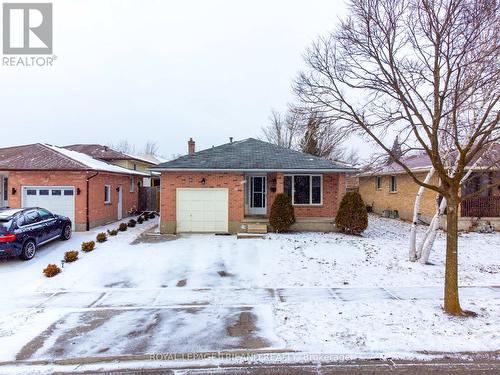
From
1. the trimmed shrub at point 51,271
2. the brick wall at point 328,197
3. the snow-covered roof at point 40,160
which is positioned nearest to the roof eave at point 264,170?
the brick wall at point 328,197

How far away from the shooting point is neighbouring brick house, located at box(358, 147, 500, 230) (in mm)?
16766

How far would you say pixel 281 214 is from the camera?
15125 mm

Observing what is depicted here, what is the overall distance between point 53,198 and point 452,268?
1607 cm

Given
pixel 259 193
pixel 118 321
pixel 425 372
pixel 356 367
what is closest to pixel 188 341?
pixel 118 321

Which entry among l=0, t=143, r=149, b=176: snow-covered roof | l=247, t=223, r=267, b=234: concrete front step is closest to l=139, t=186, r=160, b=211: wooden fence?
l=0, t=143, r=149, b=176: snow-covered roof

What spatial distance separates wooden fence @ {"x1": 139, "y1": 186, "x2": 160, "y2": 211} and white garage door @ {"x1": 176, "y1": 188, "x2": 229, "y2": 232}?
365 inches

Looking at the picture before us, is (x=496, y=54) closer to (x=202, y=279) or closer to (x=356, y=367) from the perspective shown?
(x=356, y=367)

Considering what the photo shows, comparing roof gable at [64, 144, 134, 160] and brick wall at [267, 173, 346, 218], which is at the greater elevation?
roof gable at [64, 144, 134, 160]

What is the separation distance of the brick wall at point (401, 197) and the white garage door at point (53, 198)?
16.9 metres

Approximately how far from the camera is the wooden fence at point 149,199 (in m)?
24.3

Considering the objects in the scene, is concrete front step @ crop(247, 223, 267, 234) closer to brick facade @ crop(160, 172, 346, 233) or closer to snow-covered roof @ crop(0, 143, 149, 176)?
brick facade @ crop(160, 172, 346, 233)

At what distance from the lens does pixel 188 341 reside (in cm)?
557

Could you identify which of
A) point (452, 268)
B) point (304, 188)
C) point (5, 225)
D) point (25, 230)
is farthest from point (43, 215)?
point (452, 268)

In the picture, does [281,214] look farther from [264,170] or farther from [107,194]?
[107,194]
